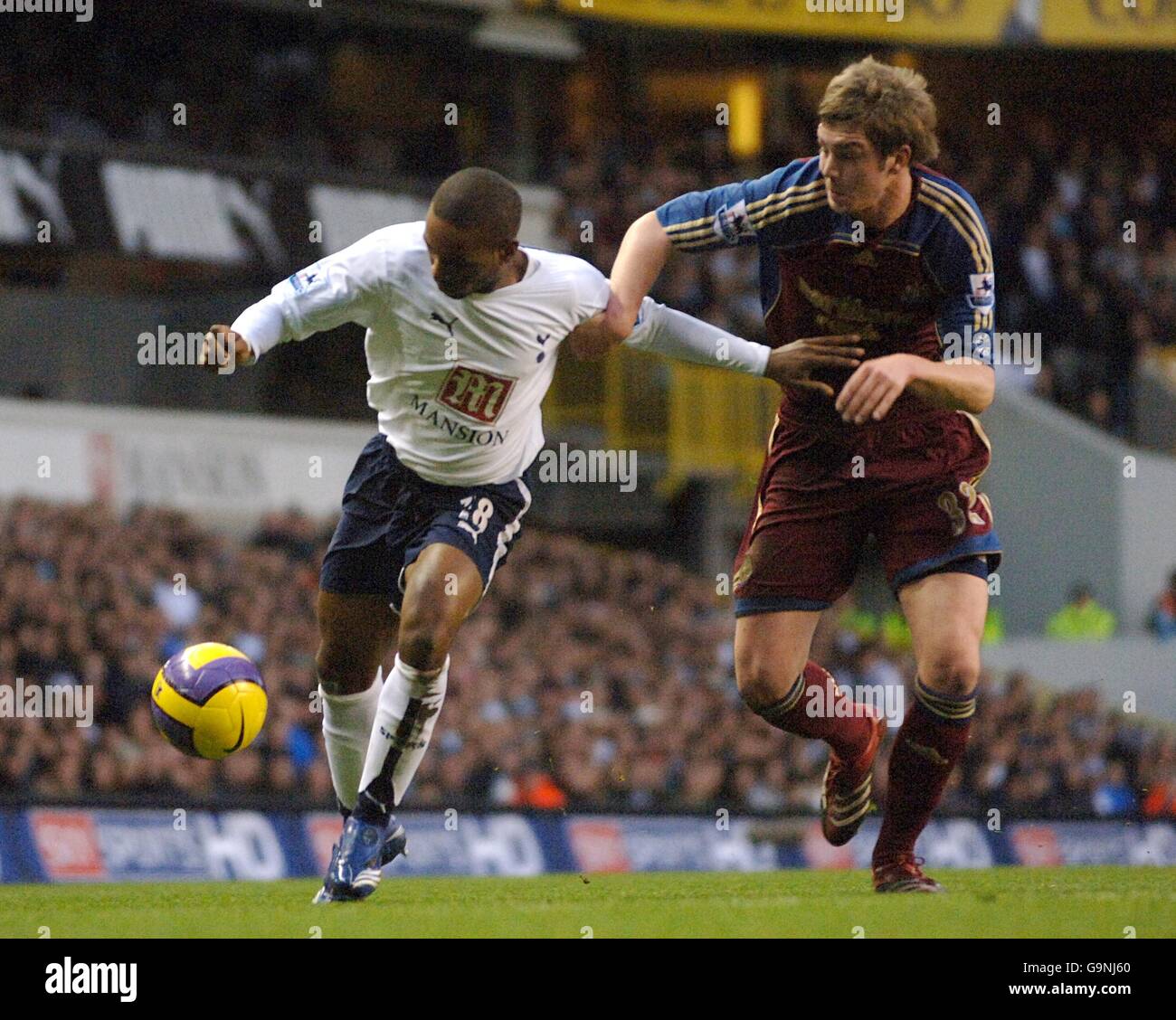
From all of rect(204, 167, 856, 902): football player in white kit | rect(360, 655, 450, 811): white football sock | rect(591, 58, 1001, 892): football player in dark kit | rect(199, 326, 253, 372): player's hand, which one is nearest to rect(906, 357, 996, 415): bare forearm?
rect(591, 58, 1001, 892): football player in dark kit

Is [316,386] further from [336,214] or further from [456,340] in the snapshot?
[456,340]

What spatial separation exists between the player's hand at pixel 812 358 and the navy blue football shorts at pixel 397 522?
107 cm

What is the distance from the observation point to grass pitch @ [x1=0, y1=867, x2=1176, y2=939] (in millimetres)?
6293

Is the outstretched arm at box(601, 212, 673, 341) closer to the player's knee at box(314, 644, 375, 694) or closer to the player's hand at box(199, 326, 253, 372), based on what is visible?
the player's hand at box(199, 326, 253, 372)

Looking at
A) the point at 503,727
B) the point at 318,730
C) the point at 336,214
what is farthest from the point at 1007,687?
the point at 336,214

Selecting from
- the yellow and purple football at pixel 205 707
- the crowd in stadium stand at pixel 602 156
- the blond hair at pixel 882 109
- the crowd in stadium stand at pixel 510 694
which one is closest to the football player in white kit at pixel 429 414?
the yellow and purple football at pixel 205 707

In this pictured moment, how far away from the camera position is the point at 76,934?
6.28 meters

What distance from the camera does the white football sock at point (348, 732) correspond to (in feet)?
26.3

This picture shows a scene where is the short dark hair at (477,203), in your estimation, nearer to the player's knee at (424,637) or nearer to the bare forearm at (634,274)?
the bare forearm at (634,274)

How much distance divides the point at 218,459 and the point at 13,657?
7809 millimetres

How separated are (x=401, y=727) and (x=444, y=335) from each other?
1.40 meters

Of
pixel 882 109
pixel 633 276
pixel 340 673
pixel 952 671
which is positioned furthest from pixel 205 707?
pixel 882 109

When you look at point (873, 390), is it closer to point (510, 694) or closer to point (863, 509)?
point (863, 509)

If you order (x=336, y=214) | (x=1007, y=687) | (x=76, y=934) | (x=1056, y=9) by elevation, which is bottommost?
(x=1007, y=687)
